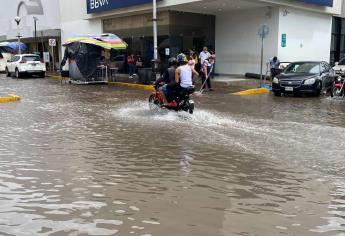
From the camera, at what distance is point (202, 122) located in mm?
10828

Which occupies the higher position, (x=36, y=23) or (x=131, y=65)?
(x=36, y=23)

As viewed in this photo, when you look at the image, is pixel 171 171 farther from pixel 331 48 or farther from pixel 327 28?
pixel 331 48

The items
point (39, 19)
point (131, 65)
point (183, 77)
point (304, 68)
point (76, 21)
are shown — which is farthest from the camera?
point (39, 19)

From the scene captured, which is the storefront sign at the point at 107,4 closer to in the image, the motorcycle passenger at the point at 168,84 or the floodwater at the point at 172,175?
the motorcycle passenger at the point at 168,84

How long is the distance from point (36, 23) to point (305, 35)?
27.8 m

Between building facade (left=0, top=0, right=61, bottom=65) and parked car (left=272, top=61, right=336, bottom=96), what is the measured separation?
26006mm

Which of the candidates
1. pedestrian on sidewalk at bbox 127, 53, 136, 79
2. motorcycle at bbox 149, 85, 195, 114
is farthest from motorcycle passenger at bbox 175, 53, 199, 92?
pedestrian on sidewalk at bbox 127, 53, 136, 79

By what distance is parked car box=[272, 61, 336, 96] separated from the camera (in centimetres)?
1742

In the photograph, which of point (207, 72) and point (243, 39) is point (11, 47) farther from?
point (207, 72)

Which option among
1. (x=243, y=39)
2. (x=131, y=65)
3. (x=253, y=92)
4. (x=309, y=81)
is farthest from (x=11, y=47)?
(x=309, y=81)

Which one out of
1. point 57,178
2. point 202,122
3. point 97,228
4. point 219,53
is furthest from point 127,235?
point 219,53

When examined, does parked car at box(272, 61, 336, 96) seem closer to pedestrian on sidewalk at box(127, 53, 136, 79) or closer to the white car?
pedestrian on sidewalk at box(127, 53, 136, 79)

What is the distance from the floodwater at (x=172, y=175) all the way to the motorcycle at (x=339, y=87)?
534 centimetres

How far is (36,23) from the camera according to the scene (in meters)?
43.4
